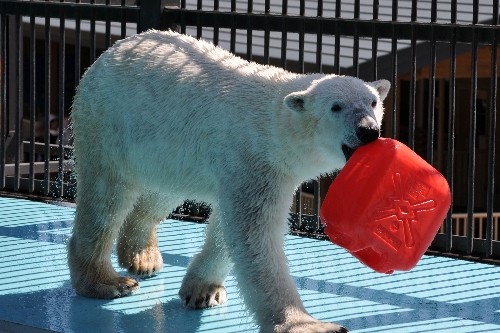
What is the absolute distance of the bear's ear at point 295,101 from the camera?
13.8 ft

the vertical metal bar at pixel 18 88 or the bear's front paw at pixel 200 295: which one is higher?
the vertical metal bar at pixel 18 88

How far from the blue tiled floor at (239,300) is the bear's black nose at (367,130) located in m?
1.07

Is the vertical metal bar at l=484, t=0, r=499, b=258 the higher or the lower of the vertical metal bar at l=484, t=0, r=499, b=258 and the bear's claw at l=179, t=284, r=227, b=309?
the higher

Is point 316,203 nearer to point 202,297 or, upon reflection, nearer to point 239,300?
point 239,300

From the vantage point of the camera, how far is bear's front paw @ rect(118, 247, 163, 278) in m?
5.53

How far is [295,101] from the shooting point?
4.23 metres

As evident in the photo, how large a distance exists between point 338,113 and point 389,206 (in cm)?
42

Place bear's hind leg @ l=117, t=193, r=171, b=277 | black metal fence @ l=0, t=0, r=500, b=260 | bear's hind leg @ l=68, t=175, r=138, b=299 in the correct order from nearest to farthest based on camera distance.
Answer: bear's hind leg @ l=68, t=175, r=138, b=299 → bear's hind leg @ l=117, t=193, r=171, b=277 → black metal fence @ l=0, t=0, r=500, b=260

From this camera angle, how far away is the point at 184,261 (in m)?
5.91

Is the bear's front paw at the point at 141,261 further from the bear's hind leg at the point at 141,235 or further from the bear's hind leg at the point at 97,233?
the bear's hind leg at the point at 97,233

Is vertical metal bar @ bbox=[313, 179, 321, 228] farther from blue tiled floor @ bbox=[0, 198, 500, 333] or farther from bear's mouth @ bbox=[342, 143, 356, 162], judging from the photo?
bear's mouth @ bbox=[342, 143, 356, 162]

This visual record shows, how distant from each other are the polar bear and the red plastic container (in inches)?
5.5

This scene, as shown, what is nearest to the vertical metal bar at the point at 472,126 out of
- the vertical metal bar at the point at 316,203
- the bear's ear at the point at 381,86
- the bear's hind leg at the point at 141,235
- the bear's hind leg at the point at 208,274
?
the vertical metal bar at the point at 316,203

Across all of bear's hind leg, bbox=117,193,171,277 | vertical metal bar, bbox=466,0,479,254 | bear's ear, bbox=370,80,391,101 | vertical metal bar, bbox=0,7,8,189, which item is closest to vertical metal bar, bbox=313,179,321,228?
vertical metal bar, bbox=466,0,479,254
